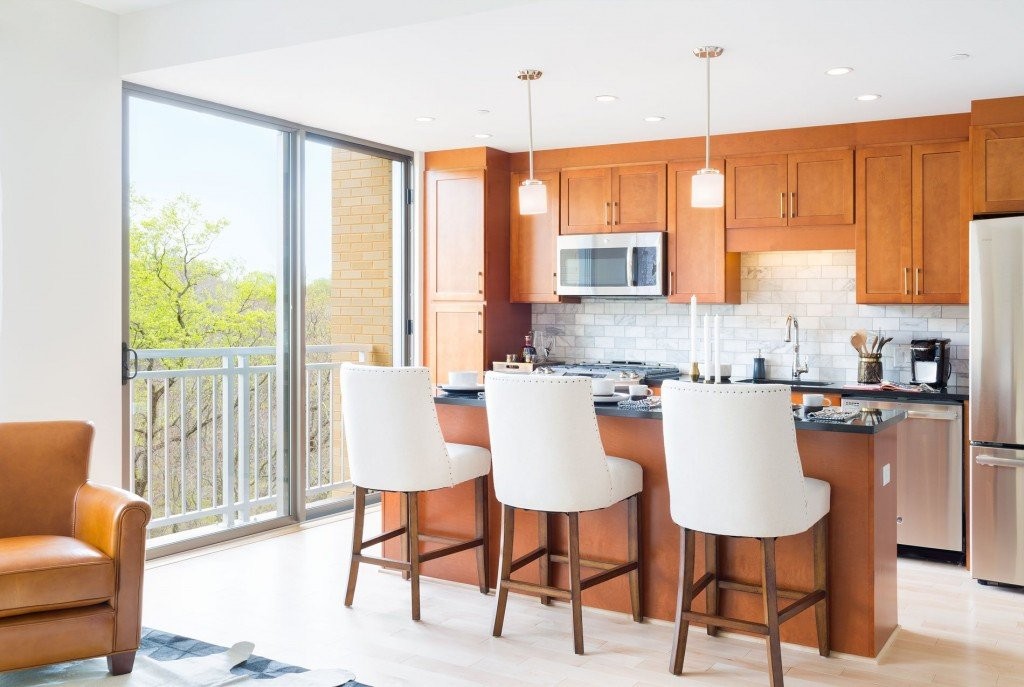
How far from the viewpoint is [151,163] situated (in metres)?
6.21

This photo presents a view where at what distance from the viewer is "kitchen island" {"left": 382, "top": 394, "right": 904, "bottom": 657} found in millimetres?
3371

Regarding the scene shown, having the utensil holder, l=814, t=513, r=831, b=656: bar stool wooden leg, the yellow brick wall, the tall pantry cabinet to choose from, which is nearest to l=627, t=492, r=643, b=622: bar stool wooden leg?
l=814, t=513, r=831, b=656: bar stool wooden leg

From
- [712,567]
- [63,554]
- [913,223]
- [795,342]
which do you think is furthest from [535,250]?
[63,554]

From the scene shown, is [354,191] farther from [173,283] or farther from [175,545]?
[175,545]

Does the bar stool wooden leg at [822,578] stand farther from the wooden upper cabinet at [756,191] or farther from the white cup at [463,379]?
the wooden upper cabinet at [756,191]

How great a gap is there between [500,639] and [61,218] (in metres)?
2.68

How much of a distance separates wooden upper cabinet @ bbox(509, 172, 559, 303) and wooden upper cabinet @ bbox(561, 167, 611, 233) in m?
0.08

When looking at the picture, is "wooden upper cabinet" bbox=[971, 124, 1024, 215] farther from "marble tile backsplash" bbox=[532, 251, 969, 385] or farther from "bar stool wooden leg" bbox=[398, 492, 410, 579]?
"bar stool wooden leg" bbox=[398, 492, 410, 579]

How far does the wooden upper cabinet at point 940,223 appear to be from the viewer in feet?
16.3

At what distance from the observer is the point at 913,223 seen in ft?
16.8

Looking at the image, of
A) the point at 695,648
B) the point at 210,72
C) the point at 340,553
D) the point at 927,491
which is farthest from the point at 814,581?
the point at 210,72

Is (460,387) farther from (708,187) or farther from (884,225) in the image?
(884,225)

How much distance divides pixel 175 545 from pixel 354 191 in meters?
3.05

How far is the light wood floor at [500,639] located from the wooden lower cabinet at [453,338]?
1981mm
